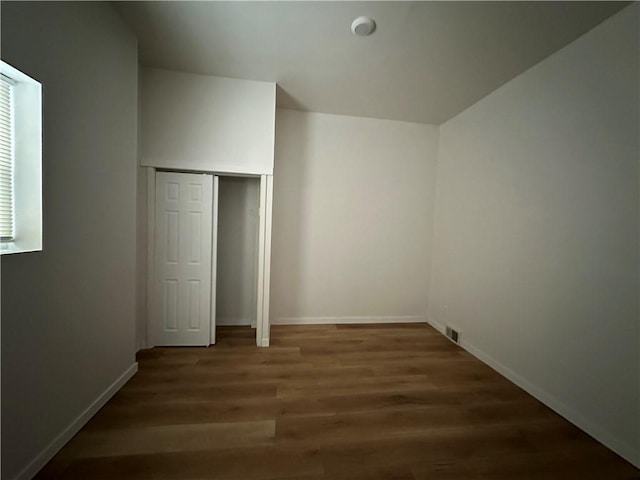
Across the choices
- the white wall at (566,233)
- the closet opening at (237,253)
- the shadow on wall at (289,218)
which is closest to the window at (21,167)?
the closet opening at (237,253)

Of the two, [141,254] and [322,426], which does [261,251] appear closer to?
[141,254]

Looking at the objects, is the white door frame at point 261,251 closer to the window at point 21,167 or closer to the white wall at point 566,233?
the window at point 21,167

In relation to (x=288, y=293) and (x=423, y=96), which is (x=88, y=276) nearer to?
(x=288, y=293)

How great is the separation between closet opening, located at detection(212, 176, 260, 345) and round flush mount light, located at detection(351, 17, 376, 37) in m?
1.91

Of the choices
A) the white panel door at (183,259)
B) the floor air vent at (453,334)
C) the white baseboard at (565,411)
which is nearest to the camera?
the white baseboard at (565,411)

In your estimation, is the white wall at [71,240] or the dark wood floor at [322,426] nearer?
the white wall at [71,240]

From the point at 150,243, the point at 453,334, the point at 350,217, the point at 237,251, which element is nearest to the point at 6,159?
the point at 150,243

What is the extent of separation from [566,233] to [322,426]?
237 centimetres

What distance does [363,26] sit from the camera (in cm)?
181

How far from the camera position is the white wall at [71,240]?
1.20m

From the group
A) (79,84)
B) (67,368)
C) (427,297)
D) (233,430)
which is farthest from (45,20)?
(427,297)

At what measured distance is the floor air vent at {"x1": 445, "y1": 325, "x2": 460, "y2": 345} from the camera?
3008 mm

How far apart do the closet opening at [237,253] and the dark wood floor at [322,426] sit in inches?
31.4

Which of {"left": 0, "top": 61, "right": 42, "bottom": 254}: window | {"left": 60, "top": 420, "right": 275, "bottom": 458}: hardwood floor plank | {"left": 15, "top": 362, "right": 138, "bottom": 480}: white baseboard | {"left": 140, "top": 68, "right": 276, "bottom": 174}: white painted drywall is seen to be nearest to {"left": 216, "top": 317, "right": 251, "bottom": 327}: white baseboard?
{"left": 15, "top": 362, "right": 138, "bottom": 480}: white baseboard
